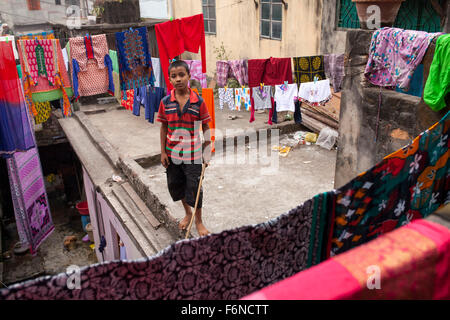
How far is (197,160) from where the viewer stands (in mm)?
3865

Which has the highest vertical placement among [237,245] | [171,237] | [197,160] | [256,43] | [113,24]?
[113,24]

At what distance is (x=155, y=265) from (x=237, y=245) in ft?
1.31

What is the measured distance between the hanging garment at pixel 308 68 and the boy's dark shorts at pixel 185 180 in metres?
3.07

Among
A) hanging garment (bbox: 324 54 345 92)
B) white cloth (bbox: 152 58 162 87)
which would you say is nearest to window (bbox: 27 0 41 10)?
white cloth (bbox: 152 58 162 87)

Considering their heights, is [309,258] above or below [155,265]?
below

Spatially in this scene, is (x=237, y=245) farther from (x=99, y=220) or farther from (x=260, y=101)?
(x=99, y=220)

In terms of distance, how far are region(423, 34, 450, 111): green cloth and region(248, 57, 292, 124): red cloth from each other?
2.98 meters

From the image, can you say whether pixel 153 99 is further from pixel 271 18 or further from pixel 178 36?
pixel 271 18

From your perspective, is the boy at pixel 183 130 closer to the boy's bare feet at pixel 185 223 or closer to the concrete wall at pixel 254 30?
the boy's bare feet at pixel 185 223

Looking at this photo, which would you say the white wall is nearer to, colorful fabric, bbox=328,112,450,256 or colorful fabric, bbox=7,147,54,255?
colorful fabric, bbox=7,147,54,255

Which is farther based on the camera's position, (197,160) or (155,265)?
(197,160)

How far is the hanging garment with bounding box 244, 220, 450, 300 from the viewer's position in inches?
45.3
